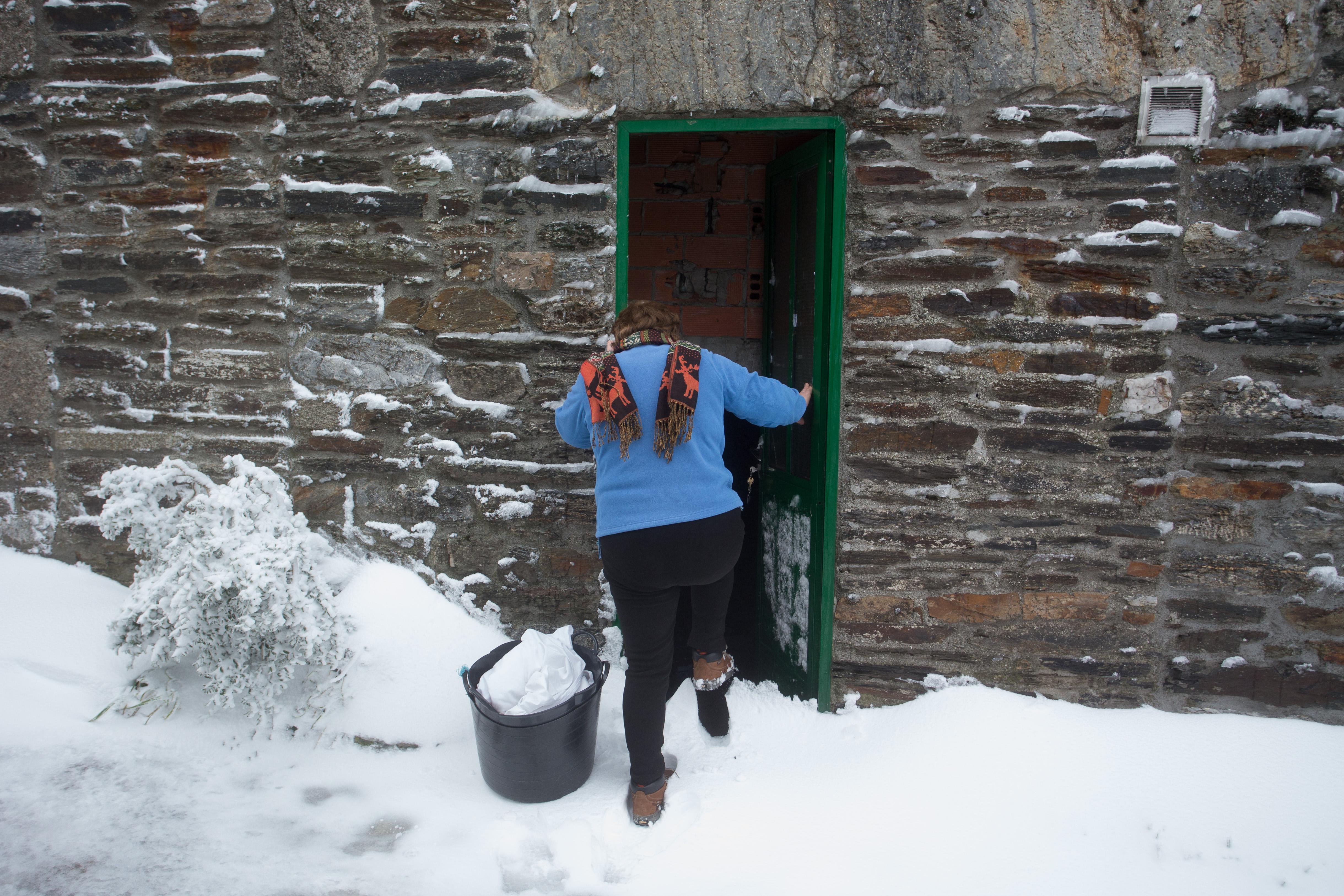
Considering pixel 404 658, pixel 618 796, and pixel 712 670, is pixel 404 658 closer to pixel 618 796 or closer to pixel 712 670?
pixel 618 796

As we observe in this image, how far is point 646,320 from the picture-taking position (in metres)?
2.29

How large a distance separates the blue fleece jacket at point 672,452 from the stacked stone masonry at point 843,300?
554 millimetres

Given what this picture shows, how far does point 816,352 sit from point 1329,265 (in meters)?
1.73

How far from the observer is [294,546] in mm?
2592

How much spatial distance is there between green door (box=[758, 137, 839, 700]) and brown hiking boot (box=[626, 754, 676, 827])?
84 cm

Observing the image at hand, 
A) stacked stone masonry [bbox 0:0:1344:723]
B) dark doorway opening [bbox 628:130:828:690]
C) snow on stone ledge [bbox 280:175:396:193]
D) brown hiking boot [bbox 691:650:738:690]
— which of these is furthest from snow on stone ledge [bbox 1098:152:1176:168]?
snow on stone ledge [bbox 280:175:396:193]

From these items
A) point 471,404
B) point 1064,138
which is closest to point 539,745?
point 471,404

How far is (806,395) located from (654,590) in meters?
0.91

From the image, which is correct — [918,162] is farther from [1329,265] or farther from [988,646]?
[988,646]

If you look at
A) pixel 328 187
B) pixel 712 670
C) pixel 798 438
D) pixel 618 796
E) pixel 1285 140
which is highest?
pixel 1285 140

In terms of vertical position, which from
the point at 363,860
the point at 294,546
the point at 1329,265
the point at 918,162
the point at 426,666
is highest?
the point at 918,162

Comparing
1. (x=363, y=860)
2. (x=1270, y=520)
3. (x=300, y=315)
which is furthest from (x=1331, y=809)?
(x=300, y=315)

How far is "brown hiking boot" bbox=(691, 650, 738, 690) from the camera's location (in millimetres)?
2561

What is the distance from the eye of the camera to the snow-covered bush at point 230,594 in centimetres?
247
